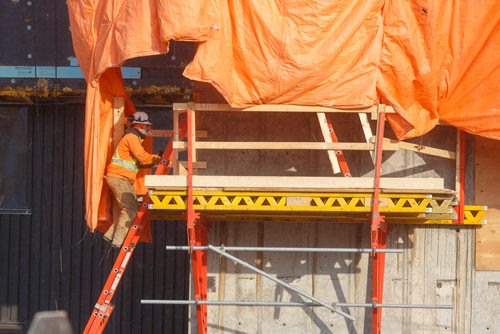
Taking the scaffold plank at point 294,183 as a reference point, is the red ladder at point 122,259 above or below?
below

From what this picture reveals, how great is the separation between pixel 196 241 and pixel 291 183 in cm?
142

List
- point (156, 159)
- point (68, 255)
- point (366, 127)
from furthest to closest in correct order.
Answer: point (68, 255) → point (156, 159) → point (366, 127)

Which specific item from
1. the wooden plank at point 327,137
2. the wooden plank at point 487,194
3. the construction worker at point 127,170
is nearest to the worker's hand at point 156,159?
the construction worker at point 127,170

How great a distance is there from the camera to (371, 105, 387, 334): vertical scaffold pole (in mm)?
9492

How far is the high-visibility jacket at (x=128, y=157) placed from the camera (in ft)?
33.8

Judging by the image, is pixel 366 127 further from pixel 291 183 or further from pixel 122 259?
pixel 122 259

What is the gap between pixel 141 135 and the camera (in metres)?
10.7

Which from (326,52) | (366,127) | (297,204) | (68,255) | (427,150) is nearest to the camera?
(297,204)

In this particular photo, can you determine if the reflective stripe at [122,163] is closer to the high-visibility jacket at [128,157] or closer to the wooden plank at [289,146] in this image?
the high-visibility jacket at [128,157]

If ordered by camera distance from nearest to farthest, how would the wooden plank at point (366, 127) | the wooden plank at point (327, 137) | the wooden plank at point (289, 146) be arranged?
1. the wooden plank at point (289, 146)
2. the wooden plank at point (366, 127)
3. the wooden plank at point (327, 137)

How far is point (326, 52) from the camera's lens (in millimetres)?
9711

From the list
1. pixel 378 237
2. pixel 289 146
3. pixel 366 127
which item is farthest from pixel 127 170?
pixel 378 237

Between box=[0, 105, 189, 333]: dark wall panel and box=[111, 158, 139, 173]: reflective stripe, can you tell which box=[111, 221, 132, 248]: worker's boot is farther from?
box=[0, 105, 189, 333]: dark wall panel

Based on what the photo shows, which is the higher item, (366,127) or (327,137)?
(366,127)
